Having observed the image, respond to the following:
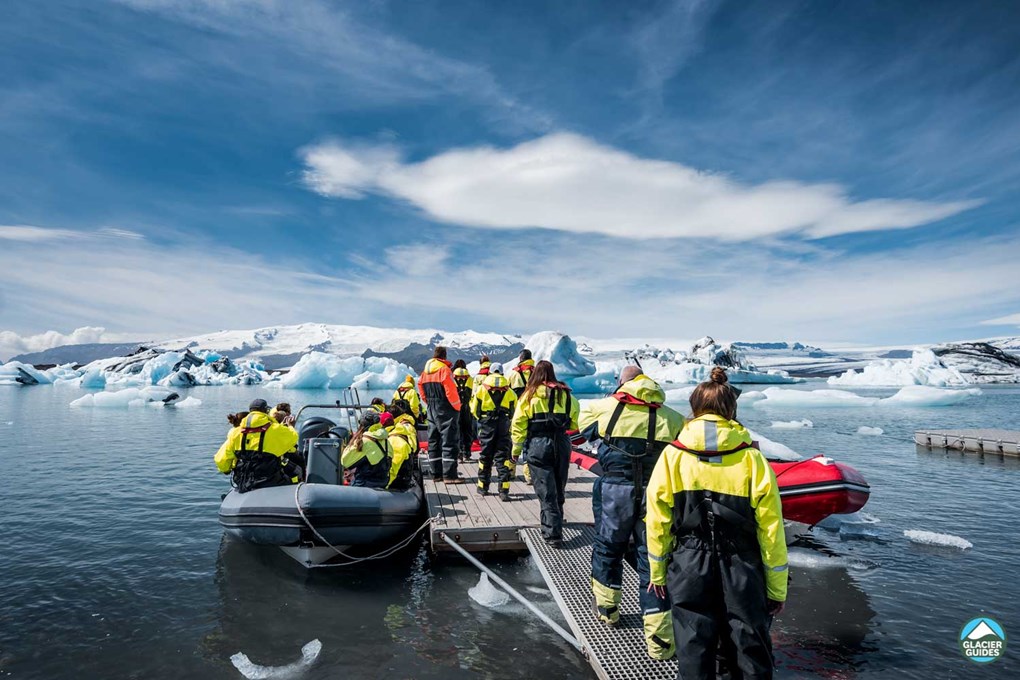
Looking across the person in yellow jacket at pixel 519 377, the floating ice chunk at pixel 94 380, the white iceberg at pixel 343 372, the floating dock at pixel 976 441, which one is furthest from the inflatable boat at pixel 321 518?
the floating ice chunk at pixel 94 380

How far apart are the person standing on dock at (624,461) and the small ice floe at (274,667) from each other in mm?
2719

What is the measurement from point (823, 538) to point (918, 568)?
1.46m

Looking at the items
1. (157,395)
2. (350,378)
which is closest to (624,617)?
(157,395)

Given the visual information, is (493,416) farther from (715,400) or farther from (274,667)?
(715,400)

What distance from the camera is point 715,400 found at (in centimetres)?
294

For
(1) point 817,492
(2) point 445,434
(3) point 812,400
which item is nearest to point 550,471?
(2) point 445,434

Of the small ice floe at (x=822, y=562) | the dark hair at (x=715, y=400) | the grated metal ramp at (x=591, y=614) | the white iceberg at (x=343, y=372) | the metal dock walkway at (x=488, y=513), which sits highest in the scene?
the white iceberg at (x=343, y=372)

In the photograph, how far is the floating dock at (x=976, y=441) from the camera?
700 inches

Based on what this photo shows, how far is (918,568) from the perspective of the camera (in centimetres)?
739

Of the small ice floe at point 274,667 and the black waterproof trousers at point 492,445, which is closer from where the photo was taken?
the small ice floe at point 274,667

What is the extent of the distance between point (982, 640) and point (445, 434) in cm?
676

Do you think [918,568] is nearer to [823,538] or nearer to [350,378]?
[823,538]

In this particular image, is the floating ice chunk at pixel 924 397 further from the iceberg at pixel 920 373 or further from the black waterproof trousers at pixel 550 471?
the black waterproof trousers at pixel 550 471

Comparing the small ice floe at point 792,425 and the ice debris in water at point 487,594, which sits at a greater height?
the small ice floe at point 792,425
